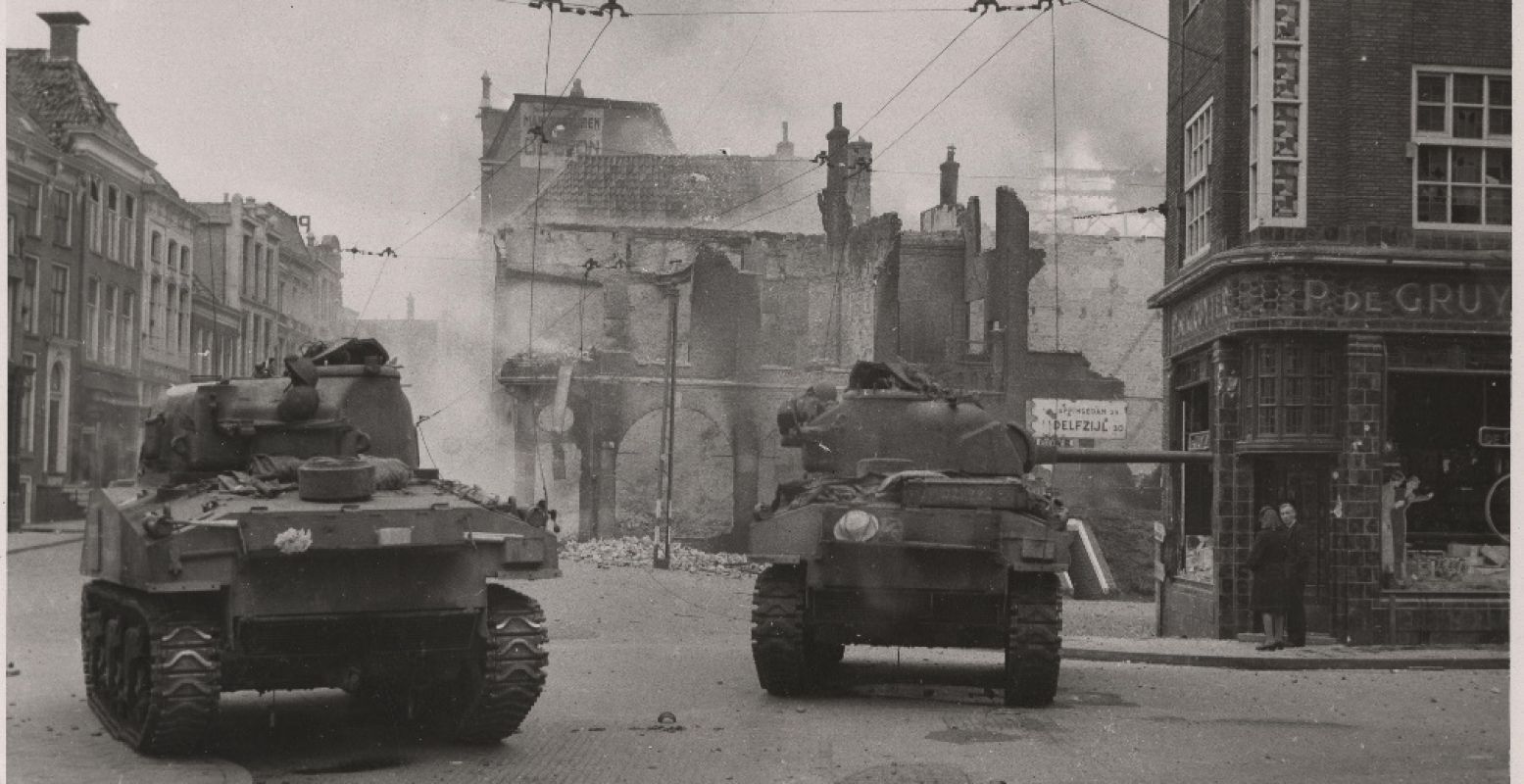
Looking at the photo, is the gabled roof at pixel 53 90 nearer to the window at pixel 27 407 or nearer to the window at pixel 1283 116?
the window at pixel 27 407

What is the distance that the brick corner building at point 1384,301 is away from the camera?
18.6 m

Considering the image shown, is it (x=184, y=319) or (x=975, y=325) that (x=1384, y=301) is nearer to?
(x=184, y=319)

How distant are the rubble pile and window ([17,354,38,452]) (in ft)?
64.8

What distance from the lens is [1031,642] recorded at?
13.0 meters

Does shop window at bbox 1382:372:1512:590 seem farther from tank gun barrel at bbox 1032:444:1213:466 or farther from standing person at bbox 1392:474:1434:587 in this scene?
tank gun barrel at bbox 1032:444:1213:466

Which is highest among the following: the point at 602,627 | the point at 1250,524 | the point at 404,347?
the point at 404,347

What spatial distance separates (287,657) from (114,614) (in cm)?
166

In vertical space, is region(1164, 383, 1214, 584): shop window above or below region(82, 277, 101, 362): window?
below

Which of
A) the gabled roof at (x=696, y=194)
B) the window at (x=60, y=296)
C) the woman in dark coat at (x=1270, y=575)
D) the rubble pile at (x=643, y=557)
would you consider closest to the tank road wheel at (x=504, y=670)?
the window at (x=60, y=296)

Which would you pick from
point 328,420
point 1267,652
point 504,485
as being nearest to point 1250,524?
point 1267,652

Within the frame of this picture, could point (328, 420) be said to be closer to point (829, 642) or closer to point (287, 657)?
point (287, 657)

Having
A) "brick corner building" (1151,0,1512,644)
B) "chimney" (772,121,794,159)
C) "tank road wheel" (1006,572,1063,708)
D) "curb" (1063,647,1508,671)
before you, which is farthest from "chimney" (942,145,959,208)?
"tank road wheel" (1006,572,1063,708)

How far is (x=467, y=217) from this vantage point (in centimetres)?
2511

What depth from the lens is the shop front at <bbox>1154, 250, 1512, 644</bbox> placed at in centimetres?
1869
